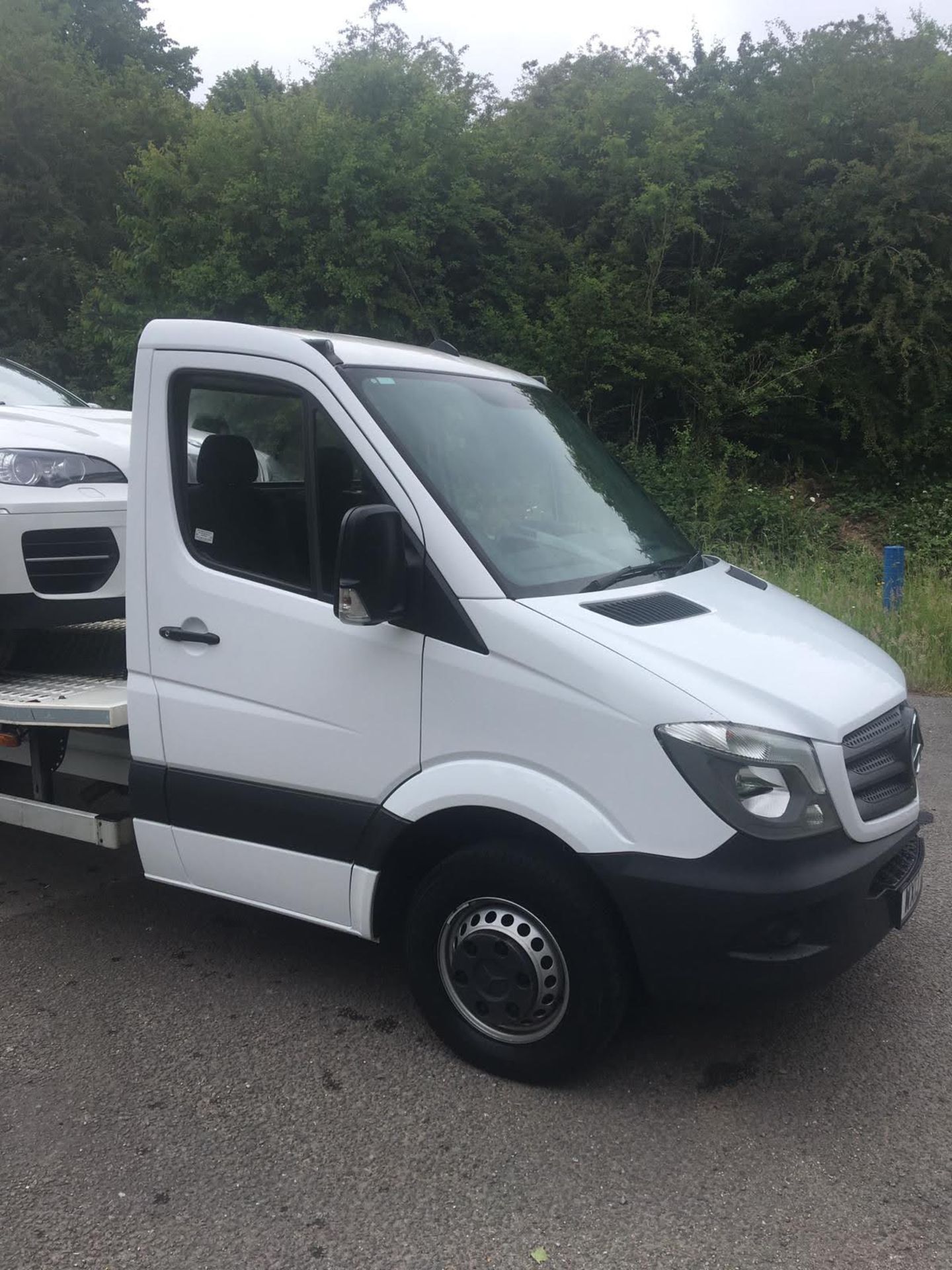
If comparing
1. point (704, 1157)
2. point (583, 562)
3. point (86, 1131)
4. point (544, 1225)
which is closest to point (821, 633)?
point (583, 562)

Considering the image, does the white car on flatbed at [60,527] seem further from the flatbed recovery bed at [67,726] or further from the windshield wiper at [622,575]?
the windshield wiper at [622,575]

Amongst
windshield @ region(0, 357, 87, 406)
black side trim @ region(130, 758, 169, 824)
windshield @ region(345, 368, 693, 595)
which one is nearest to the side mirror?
windshield @ region(345, 368, 693, 595)

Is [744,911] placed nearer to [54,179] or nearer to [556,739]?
[556,739]

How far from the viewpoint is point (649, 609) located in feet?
10.7

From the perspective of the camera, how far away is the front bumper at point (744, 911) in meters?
2.81

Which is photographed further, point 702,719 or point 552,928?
point 552,928

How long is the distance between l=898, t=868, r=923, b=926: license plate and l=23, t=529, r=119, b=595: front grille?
3.13 m

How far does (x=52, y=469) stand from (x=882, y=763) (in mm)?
3274

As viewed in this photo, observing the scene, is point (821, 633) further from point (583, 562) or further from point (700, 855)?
point (700, 855)

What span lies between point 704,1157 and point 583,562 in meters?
1.73

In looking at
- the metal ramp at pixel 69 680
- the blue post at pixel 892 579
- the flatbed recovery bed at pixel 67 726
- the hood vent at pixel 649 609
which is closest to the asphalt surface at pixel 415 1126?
the flatbed recovery bed at pixel 67 726

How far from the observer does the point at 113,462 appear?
4516 mm

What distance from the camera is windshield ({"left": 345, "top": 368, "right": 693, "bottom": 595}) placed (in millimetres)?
3301

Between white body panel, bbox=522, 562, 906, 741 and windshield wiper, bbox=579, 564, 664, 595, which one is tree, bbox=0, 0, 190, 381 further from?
white body panel, bbox=522, 562, 906, 741
